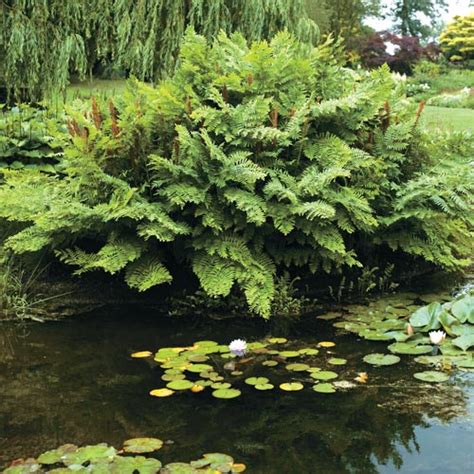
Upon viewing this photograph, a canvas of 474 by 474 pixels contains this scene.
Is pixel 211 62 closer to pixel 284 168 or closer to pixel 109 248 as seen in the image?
pixel 284 168

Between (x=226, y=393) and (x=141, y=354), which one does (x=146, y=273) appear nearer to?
(x=141, y=354)

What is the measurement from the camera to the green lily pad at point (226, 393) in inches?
120

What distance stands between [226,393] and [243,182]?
1.49 metres

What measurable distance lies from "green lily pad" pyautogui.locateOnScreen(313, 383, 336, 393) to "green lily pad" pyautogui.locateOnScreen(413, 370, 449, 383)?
0.47 m

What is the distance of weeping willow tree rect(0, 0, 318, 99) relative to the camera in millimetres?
7082

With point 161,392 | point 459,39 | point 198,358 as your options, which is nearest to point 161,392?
point 161,392

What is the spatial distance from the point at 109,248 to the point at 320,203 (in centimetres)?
136

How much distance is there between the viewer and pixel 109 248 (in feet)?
13.1

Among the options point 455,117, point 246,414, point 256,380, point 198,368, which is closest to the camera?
point 246,414

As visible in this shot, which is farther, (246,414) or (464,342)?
(464,342)

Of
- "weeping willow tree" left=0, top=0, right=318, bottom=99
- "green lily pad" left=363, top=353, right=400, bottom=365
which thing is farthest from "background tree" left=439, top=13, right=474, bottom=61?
"green lily pad" left=363, top=353, right=400, bottom=365

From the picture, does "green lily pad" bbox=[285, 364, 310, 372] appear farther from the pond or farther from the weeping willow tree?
the weeping willow tree

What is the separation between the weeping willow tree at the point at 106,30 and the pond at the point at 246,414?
4.28 metres

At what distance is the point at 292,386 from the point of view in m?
3.14
